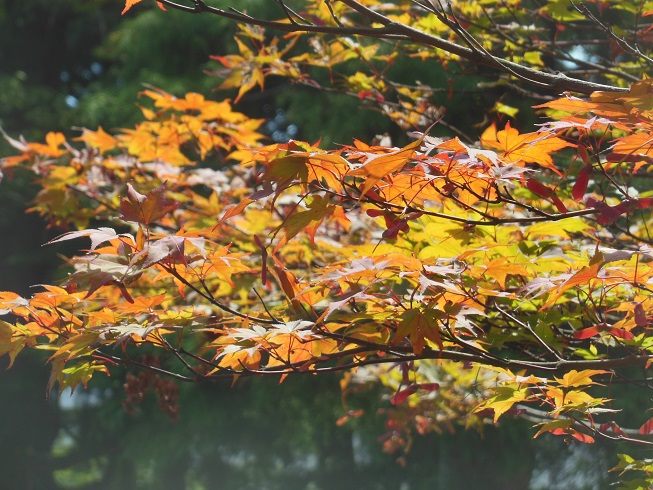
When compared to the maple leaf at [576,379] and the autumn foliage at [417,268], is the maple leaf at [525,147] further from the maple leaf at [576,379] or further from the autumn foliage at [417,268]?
the maple leaf at [576,379]

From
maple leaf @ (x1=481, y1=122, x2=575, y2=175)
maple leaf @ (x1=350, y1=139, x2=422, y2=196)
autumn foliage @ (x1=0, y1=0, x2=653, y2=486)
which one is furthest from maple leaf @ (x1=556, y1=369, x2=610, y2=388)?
maple leaf @ (x1=350, y1=139, x2=422, y2=196)

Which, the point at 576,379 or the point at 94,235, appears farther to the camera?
the point at 576,379

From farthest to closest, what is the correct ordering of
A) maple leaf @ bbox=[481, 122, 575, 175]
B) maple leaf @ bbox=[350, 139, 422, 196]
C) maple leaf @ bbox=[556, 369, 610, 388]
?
maple leaf @ bbox=[556, 369, 610, 388]
maple leaf @ bbox=[481, 122, 575, 175]
maple leaf @ bbox=[350, 139, 422, 196]

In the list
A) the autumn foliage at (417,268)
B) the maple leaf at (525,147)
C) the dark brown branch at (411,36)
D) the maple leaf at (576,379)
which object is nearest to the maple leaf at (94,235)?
the autumn foliage at (417,268)

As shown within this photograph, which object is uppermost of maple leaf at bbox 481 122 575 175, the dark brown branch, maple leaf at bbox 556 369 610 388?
the dark brown branch

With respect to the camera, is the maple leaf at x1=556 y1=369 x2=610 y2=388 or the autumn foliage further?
the maple leaf at x1=556 y1=369 x2=610 y2=388

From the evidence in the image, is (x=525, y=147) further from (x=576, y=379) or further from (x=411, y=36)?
(x=576, y=379)

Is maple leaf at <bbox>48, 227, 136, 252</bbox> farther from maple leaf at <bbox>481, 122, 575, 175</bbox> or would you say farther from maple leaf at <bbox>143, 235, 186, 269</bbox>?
maple leaf at <bbox>481, 122, 575, 175</bbox>

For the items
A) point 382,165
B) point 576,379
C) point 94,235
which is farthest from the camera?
point 576,379

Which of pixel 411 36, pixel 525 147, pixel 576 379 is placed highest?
pixel 411 36

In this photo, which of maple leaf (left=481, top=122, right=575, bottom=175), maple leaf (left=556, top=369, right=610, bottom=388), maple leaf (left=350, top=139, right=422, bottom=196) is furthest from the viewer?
maple leaf (left=556, top=369, right=610, bottom=388)

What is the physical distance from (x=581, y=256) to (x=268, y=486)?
15.0 ft

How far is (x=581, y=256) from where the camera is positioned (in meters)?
1.18

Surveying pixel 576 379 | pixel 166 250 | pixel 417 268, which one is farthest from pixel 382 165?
pixel 576 379
